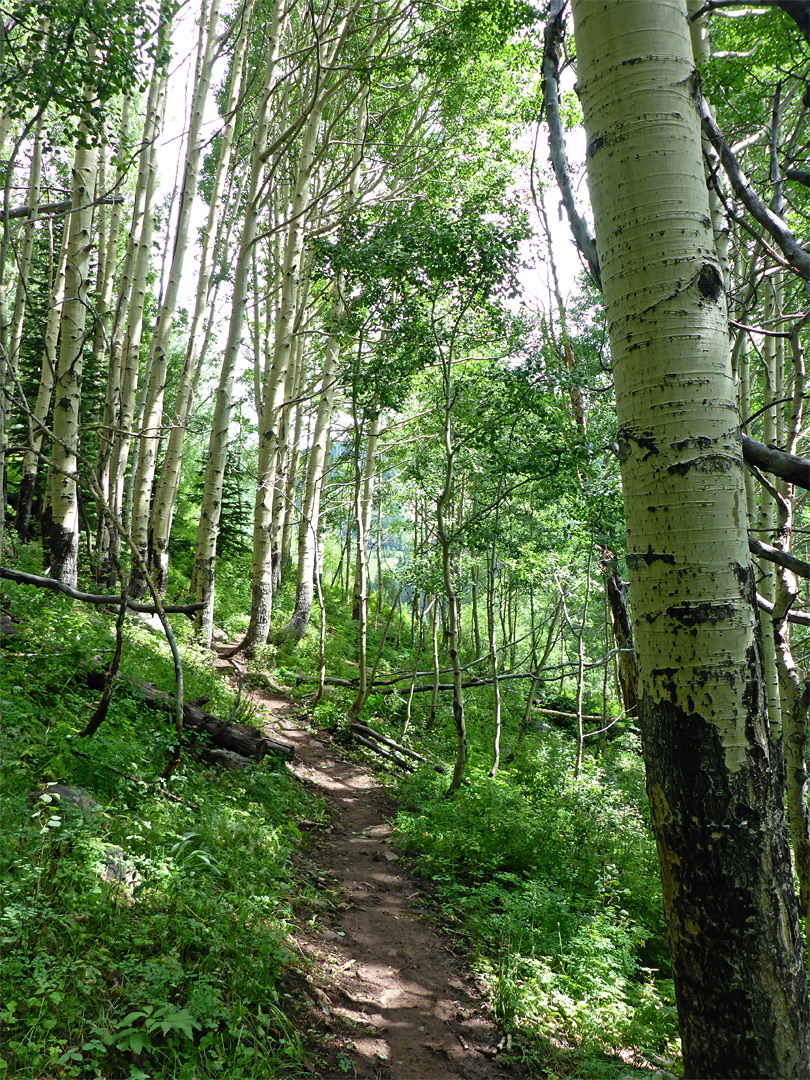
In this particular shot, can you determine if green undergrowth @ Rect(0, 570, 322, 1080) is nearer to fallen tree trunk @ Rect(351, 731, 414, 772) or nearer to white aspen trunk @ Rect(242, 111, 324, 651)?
fallen tree trunk @ Rect(351, 731, 414, 772)

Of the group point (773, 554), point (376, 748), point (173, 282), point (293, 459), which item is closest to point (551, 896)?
point (773, 554)

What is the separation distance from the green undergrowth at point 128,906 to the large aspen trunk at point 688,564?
2.23 metres

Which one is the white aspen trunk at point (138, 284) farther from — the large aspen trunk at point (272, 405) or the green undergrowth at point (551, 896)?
the green undergrowth at point (551, 896)

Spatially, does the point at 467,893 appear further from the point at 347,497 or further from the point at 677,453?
the point at 347,497

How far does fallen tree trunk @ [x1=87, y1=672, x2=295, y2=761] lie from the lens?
19.9ft

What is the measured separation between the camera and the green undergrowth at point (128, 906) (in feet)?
8.11

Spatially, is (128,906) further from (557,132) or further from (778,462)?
(557,132)

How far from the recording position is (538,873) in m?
6.00

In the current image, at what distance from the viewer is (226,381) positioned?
1001 centimetres

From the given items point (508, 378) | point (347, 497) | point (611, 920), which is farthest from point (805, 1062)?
point (347, 497)

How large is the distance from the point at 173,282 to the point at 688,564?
10713 millimetres

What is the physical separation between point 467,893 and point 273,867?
1957mm

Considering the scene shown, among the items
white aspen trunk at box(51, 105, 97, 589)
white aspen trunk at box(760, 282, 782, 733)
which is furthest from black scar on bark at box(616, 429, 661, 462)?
white aspen trunk at box(51, 105, 97, 589)

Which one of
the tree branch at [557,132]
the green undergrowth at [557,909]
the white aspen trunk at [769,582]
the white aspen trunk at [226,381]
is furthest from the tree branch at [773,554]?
the white aspen trunk at [226,381]
